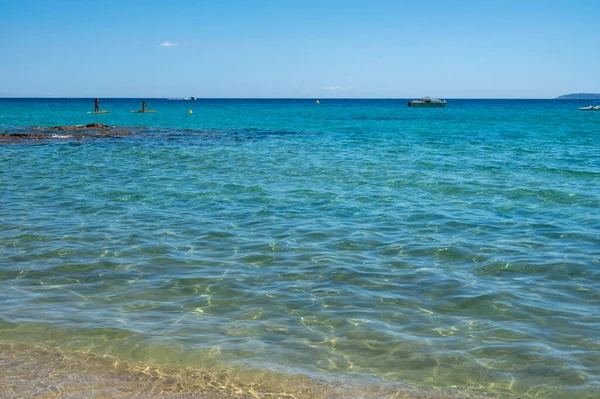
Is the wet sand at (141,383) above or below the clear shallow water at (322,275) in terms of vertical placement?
below

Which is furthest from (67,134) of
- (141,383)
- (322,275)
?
(141,383)

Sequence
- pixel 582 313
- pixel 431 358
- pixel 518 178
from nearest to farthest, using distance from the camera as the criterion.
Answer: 1. pixel 431 358
2. pixel 582 313
3. pixel 518 178

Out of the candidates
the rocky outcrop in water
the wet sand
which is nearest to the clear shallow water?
the wet sand

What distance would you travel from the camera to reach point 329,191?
18422 millimetres

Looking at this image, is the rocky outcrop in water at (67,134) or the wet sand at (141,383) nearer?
the wet sand at (141,383)

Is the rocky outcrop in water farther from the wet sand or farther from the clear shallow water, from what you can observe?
the wet sand

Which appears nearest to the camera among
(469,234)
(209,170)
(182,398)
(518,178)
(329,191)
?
(182,398)

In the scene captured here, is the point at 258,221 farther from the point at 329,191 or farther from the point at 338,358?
the point at 338,358

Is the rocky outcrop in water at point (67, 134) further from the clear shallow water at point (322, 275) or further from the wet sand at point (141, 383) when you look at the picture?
the wet sand at point (141, 383)

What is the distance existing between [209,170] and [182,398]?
18255 millimetres

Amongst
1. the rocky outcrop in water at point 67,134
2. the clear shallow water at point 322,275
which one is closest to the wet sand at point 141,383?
the clear shallow water at point 322,275

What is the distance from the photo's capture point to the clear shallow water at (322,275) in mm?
7000

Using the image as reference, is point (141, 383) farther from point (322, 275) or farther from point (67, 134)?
point (67, 134)

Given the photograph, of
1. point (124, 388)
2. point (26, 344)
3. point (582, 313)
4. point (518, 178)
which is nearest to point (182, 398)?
point (124, 388)
